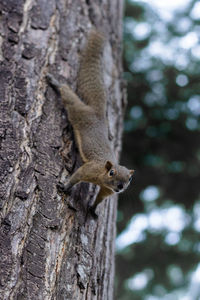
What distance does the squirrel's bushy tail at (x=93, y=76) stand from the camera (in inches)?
115

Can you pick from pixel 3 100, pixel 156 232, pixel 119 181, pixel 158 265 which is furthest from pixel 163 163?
pixel 3 100

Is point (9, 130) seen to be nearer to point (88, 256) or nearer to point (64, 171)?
point (64, 171)

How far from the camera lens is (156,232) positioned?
4652 mm

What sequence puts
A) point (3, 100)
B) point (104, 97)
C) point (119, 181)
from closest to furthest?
point (3, 100) → point (119, 181) → point (104, 97)

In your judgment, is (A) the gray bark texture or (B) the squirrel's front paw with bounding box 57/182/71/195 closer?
(A) the gray bark texture

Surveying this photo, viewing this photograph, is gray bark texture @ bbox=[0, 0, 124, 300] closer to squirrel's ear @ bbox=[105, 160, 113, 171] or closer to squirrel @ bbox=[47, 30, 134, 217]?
squirrel @ bbox=[47, 30, 134, 217]

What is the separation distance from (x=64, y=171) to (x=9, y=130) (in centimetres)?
43

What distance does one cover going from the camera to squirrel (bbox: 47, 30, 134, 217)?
2.65 m

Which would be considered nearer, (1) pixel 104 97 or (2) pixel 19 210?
(2) pixel 19 210

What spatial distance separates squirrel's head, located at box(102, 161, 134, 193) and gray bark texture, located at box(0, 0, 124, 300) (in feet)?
0.42

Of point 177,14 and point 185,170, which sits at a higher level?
point 177,14

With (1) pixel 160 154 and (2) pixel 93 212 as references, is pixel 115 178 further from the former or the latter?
(1) pixel 160 154

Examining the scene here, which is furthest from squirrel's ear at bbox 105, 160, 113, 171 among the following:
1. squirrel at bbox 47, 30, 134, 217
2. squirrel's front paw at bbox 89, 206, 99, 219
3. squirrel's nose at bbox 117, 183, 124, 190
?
squirrel's front paw at bbox 89, 206, 99, 219

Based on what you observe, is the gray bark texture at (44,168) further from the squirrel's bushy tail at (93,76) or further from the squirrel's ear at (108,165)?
the squirrel's ear at (108,165)
